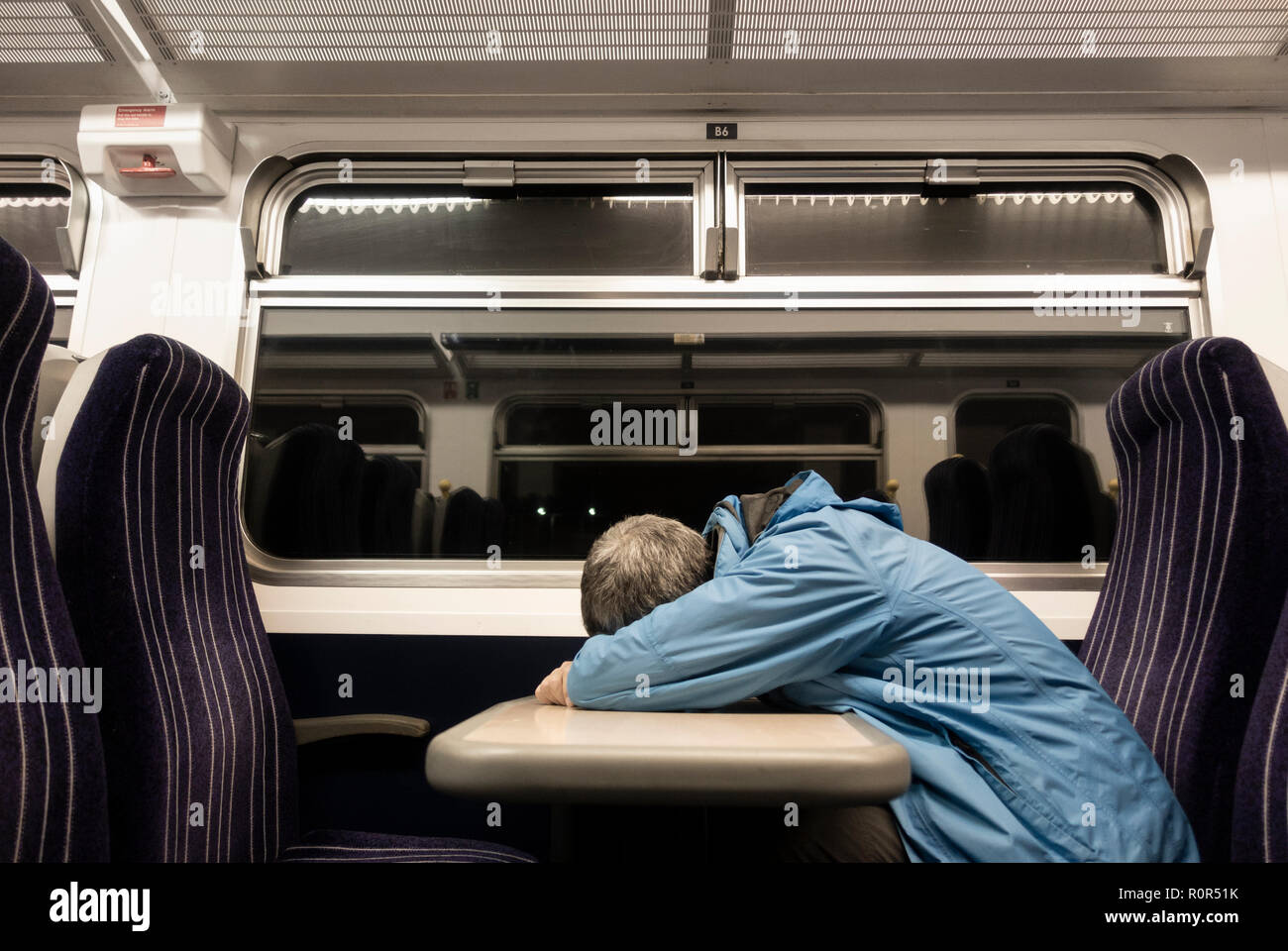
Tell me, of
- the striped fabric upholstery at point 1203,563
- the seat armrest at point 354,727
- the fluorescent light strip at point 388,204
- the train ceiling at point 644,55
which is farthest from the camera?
the fluorescent light strip at point 388,204

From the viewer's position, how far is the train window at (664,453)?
7.53ft

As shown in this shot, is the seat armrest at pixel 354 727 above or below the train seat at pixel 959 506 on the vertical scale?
below

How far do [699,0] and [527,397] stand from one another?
1223 millimetres

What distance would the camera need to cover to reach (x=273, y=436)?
2.33 metres

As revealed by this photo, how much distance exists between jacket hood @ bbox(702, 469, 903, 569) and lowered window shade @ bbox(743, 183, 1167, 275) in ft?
4.00

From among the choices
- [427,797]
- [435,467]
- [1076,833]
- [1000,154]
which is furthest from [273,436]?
[1000,154]

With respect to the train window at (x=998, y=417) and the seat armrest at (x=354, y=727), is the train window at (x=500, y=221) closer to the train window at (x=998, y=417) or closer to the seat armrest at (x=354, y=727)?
the train window at (x=998, y=417)

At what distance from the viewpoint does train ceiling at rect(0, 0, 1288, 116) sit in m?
2.00

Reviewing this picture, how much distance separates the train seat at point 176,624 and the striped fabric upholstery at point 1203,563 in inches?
46.6

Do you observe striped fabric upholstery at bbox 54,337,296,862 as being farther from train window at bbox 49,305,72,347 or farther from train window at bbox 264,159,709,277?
train window at bbox 49,305,72,347

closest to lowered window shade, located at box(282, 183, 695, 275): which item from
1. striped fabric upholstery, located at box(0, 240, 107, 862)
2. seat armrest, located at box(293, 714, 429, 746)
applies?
seat armrest, located at box(293, 714, 429, 746)

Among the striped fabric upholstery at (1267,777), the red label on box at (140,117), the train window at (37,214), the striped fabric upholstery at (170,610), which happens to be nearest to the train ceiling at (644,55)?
the red label on box at (140,117)

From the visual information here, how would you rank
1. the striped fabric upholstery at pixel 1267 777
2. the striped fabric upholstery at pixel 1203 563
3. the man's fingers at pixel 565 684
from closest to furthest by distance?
the striped fabric upholstery at pixel 1267 777 < the striped fabric upholstery at pixel 1203 563 < the man's fingers at pixel 565 684
